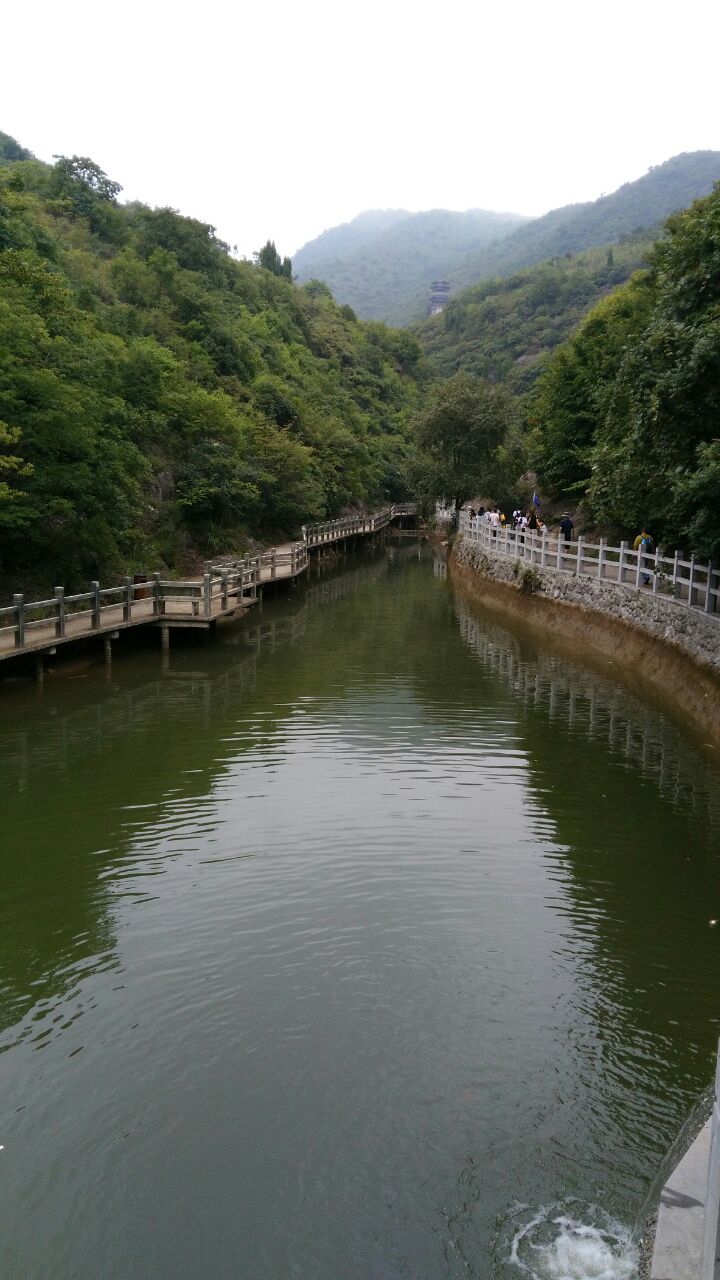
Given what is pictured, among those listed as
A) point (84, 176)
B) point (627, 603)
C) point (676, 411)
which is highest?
point (84, 176)

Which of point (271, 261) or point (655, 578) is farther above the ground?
point (271, 261)

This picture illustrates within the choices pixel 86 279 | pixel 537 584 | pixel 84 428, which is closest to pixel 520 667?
pixel 537 584

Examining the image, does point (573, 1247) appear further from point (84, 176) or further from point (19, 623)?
point (84, 176)

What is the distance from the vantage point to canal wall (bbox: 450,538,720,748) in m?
17.1

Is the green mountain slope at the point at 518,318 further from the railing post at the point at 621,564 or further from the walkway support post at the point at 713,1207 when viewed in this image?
the walkway support post at the point at 713,1207

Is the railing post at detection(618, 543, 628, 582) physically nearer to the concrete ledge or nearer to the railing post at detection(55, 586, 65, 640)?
the railing post at detection(55, 586, 65, 640)

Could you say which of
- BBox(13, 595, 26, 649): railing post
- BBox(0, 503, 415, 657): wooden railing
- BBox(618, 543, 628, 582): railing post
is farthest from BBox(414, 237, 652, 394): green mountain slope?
BBox(13, 595, 26, 649): railing post

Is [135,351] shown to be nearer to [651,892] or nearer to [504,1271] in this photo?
[651,892]

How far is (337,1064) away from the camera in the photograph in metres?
6.61

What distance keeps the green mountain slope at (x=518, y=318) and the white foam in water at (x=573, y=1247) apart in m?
108

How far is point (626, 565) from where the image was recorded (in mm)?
23203

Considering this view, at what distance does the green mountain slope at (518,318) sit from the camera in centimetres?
12062

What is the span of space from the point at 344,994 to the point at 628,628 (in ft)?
55.7

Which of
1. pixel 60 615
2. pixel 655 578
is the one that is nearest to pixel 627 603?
pixel 655 578
